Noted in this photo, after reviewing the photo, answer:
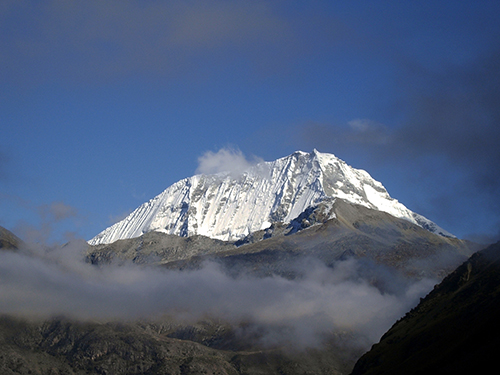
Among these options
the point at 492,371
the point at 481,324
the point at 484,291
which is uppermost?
the point at 484,291

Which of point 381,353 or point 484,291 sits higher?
point 484,291

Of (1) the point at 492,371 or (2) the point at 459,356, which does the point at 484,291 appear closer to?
(2) the point at 459,356

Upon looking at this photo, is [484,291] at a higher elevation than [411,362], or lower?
higher

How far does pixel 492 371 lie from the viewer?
439 ft

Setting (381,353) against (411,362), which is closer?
(411,362)

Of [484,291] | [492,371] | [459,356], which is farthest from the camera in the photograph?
[484,291]

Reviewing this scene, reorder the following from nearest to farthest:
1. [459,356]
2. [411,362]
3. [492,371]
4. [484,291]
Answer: [492,371] < [459,356] < [411,362] < [484,291]

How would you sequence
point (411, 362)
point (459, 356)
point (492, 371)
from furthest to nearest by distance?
point (411, 362) < point (459, 356) < point (492, 371)

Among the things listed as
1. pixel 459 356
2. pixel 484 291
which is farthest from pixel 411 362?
pixel 484 291

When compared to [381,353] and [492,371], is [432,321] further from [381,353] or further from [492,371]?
[492,371]

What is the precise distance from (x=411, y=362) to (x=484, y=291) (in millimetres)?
34764

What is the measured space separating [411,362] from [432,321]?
26405mm

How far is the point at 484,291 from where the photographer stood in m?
194

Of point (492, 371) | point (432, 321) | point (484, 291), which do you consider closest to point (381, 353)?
point (432, 321)
